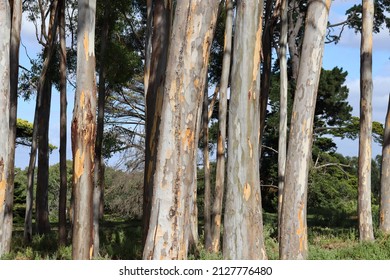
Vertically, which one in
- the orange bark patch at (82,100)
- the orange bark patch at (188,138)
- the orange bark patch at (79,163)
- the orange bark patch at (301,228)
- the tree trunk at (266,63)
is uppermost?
the tree trunk at (266,63)

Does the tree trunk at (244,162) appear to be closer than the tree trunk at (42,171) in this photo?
Yes

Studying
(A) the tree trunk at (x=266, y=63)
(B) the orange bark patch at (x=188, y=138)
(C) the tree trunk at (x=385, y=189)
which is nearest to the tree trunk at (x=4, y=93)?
(B) the orange bark patch at (x=188, y=138)

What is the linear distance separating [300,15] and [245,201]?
1813 centimetres

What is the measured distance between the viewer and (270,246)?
16406 mm

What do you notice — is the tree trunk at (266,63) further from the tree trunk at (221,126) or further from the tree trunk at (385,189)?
the tree trunk at (385,189)

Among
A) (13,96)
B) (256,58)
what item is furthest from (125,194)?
(256,58)

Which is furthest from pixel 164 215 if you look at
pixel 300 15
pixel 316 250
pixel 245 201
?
pixel 300 15

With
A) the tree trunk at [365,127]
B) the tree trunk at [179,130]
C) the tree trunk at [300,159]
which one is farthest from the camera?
the tree trunk at [365,127]

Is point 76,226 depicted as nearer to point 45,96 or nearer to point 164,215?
point 164,215

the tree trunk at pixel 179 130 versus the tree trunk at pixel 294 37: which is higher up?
the tree trunk at pixel 294 37

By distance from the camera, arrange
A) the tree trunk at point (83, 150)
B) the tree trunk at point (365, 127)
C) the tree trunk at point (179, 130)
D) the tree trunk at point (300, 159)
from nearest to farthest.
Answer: the tree trunk at point (179, 130)
the tree trunk at point (83, 150)
the tree trunk at point (300, 159)
the tree trunk at point (365, 127)

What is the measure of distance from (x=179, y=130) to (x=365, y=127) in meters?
8.36

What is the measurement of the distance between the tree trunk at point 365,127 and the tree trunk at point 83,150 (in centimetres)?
645

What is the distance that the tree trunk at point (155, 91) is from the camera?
10.3m
